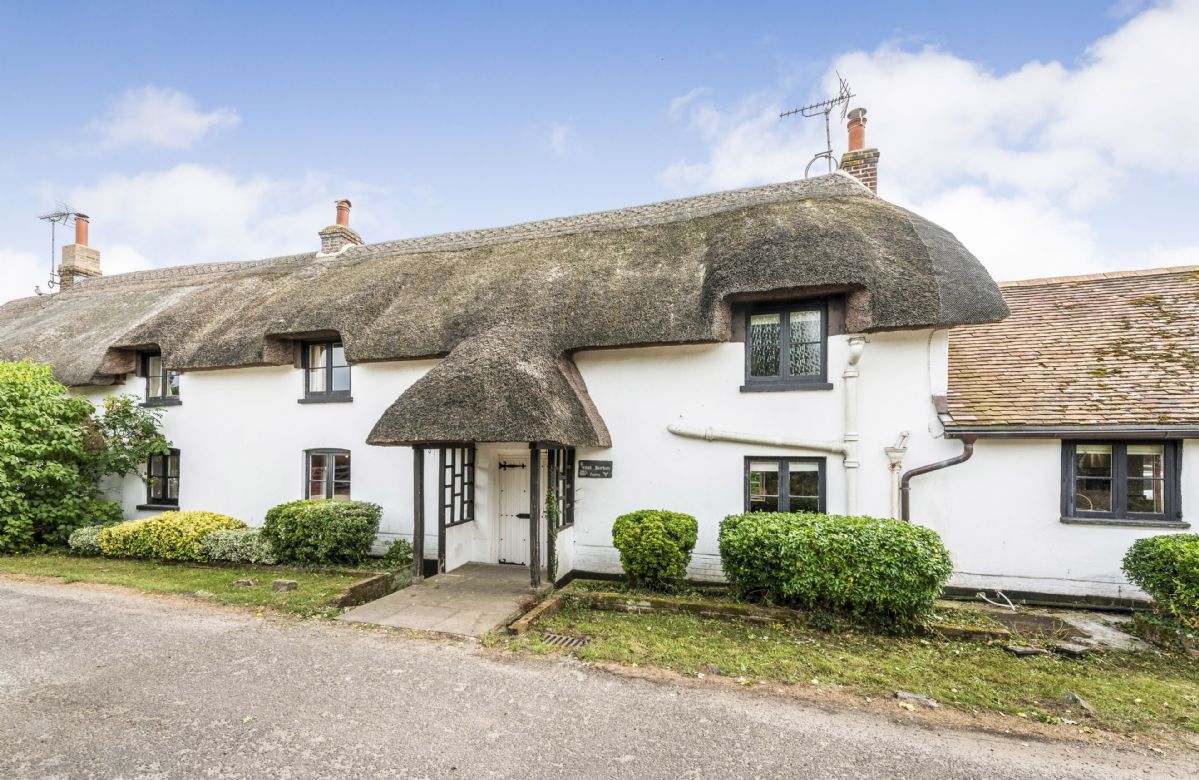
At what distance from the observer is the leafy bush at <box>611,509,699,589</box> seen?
8.28m

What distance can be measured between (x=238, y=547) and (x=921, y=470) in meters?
12.5

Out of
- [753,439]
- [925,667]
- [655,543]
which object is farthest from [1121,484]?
[655,543]

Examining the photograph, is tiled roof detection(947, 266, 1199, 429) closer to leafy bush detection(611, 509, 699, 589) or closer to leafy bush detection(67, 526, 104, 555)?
leafy bush detection(611, 509, 699, 589)

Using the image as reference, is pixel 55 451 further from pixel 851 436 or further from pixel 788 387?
pixel 851 436

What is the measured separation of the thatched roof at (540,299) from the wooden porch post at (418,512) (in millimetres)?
898

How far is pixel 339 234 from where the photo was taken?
14992 millimetres

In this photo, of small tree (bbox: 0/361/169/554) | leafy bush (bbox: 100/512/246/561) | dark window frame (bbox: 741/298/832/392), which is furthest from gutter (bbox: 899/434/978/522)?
small tree (bbox: 0/361/169/554)

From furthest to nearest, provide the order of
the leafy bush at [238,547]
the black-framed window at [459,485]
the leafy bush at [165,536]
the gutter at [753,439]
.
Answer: the leafy bush at [165,536] < the leafy bush at [238,547] < the black-framed window at [459,485] < the gutter at [753,439]

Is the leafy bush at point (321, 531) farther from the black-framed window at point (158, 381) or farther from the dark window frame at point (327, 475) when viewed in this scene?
the black-framed window at point (158, 381)

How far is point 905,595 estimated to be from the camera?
6566 mm

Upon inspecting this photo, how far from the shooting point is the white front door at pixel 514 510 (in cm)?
1012

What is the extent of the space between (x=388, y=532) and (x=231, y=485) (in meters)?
4.35

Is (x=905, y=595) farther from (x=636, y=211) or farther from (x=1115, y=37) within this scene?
(x=1115, y=37)

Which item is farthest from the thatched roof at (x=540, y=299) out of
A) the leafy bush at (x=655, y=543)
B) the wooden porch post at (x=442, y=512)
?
the leafy bush at (x=655, y=543)
